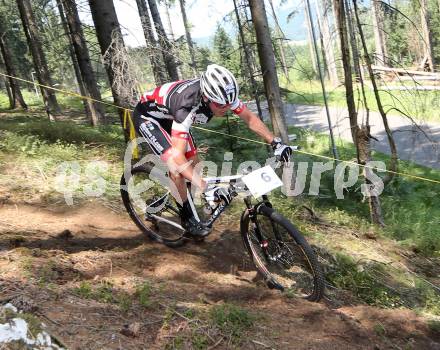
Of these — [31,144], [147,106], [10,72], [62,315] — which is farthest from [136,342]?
[10,72]

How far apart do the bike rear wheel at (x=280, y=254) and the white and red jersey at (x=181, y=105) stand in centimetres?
126

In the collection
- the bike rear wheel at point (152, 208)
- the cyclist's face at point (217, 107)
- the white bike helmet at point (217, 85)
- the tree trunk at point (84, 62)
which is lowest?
the bike rear wheel at point (152, 208)

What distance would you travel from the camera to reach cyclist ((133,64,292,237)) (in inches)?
179

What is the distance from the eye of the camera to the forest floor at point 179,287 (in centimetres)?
360

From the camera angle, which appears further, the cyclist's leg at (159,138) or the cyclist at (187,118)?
the cyclist's leg at (159,138)

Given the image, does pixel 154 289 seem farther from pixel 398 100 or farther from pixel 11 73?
pixel 11 73

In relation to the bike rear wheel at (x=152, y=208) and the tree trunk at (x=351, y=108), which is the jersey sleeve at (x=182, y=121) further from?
the tree trunk at (x=351, y=108)

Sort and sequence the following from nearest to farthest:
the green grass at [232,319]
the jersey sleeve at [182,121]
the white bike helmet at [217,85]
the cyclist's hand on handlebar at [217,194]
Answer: the green grass at [232,319], the white bike helmet at [217,85], the jersey sleeve at [182,121], the cyclist's hand on handlebar at [217,194]

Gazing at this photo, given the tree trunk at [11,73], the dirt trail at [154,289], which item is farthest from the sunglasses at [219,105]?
the tree trunk at [11,73]

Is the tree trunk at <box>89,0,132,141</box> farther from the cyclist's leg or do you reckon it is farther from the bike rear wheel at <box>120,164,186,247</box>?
the cyclist's leg

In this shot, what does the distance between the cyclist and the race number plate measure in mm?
242

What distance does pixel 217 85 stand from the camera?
4473mm

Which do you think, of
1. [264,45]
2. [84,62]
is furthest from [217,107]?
[84,62]

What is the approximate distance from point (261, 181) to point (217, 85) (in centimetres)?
114
